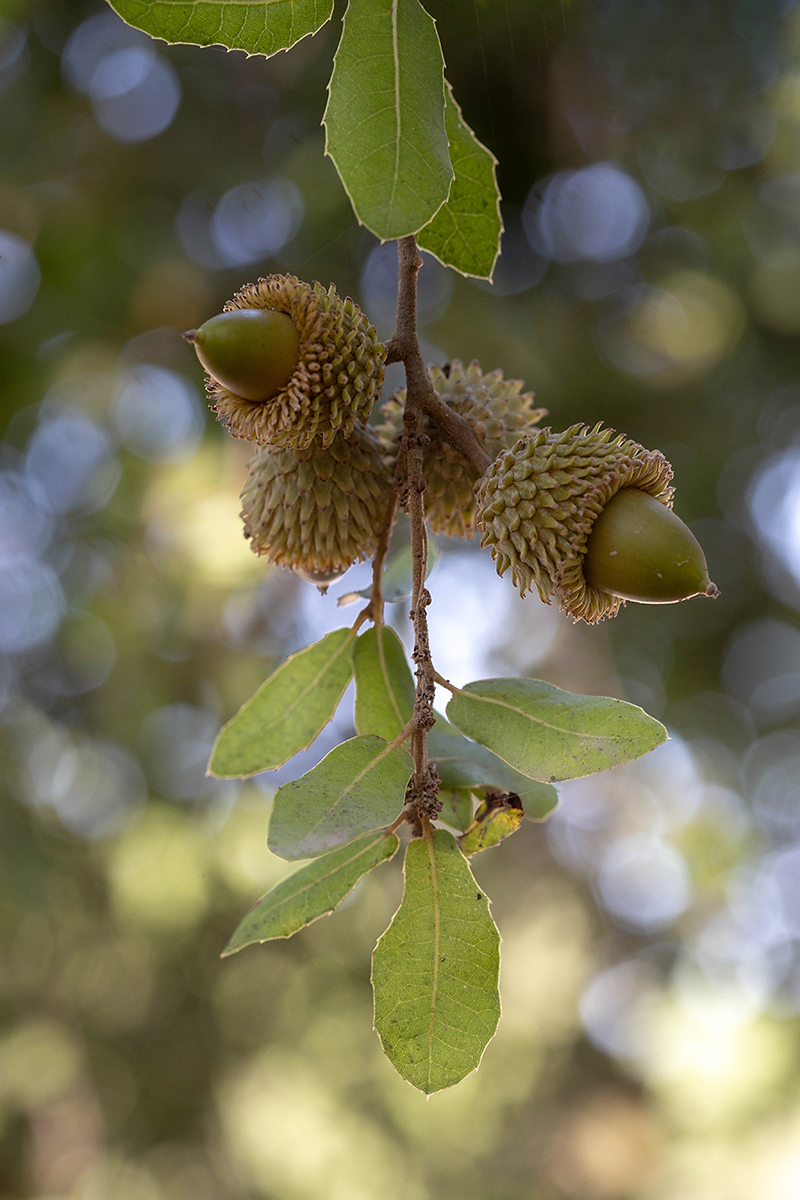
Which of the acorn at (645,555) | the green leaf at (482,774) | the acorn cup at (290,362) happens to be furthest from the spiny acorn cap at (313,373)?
the green leaf at (482,774)

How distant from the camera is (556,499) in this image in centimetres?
67

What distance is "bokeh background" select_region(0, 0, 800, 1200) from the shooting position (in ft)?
6.43

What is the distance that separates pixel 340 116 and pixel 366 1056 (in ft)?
14.3

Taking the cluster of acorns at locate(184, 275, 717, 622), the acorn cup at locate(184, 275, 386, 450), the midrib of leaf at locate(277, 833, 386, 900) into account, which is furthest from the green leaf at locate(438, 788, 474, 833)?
the acorn cup at locate(184, 275, 386, 450)

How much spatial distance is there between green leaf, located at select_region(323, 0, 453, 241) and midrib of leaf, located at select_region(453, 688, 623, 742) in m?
0.39

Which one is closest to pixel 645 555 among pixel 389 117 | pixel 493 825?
pixel 493 825

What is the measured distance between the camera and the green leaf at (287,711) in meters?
0.85

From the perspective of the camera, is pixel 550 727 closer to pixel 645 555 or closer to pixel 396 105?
pixel 645 555

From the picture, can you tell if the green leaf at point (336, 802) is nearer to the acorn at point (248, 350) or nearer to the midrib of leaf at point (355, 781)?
the midrib of leaf at point (355, 781)

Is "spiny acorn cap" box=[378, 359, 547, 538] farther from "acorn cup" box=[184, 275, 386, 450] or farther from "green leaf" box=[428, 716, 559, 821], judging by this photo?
"green leaf" box=[428, 716, 559, 821]

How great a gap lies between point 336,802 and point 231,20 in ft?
1.92

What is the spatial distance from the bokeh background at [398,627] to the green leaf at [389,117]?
0.60 meters

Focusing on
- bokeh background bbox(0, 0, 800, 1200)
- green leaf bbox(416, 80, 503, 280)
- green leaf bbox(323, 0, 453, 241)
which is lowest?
bokeh background bbox(0, 0, 800, 1200)

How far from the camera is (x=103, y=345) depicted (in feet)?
6.93
